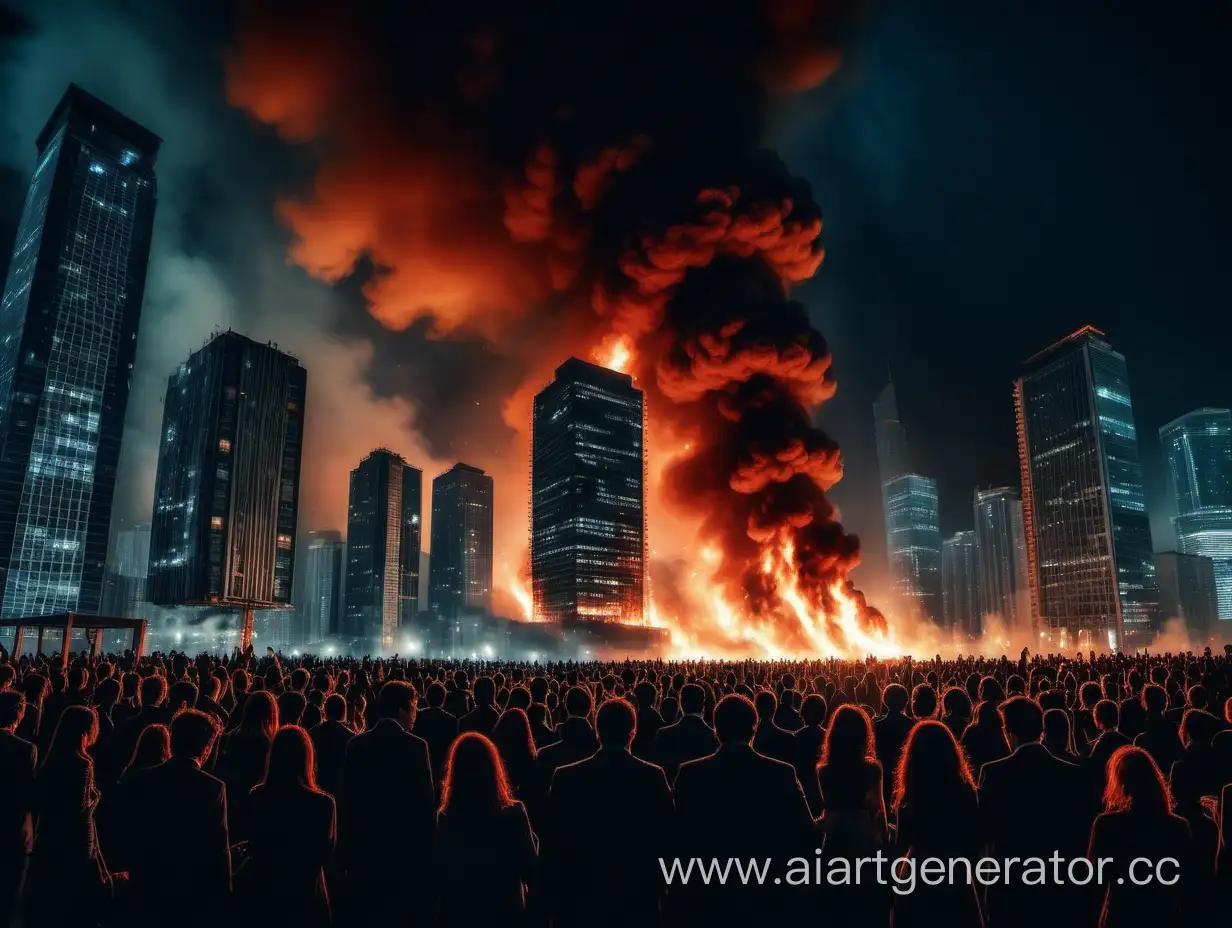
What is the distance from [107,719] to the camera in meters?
7.50

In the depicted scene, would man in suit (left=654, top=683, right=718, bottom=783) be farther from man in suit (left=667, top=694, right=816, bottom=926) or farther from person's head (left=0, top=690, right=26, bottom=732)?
person's head (left=0, top=690, right=26, bottom=732)

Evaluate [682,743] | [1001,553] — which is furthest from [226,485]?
[1001,553]

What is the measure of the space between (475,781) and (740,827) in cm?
131

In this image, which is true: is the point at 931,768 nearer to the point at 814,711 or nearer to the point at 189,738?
the point at 814,711

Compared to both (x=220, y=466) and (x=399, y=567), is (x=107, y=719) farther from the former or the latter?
(x=399, y=567)

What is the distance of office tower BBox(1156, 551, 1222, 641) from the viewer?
377 ft

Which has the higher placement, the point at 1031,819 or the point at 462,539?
the point at 462,539

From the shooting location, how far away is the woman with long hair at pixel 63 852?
3789 mm

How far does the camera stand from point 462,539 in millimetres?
178125

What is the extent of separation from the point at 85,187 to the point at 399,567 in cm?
10817

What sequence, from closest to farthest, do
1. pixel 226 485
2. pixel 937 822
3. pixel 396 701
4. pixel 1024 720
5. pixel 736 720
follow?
pixel 937 822, pixel 736 720, pixel 1024 720, pixel 396 701, pixel 226 485

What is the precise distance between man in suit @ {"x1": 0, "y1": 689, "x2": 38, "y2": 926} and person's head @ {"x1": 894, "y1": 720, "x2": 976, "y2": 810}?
461cm

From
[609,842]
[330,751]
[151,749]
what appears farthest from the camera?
[330,751]

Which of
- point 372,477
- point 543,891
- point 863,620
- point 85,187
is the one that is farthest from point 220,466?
point 372,477
